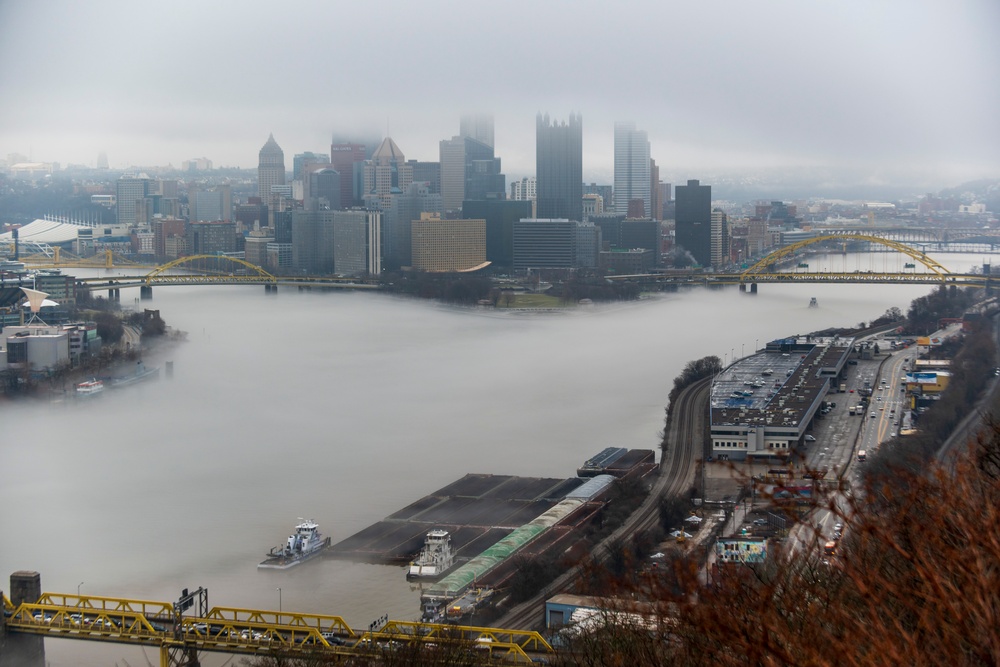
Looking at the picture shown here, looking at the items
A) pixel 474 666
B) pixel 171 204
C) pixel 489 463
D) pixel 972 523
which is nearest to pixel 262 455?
pixel 489 463

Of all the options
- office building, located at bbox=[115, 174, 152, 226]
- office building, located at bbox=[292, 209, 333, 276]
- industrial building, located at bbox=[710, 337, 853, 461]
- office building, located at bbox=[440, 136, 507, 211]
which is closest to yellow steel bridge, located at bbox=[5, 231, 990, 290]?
office building, located at bbox=[292, 209, 333, 276]

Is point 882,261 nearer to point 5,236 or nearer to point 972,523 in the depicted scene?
point 5,236

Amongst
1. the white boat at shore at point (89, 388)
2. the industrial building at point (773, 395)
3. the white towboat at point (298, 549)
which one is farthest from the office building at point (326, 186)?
the white towboat at point (298, 549)

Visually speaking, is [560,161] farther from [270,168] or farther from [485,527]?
[485,527]

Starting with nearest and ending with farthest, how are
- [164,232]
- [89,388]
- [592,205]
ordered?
[89,388] → [164,232] → [592,205]

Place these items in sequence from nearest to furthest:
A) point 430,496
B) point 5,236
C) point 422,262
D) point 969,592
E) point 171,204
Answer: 1. point 969,592
2. point 430,496
3. point 422,262
4. point 5,236
5. point 171,204

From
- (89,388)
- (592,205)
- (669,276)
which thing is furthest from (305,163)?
(89,388)
